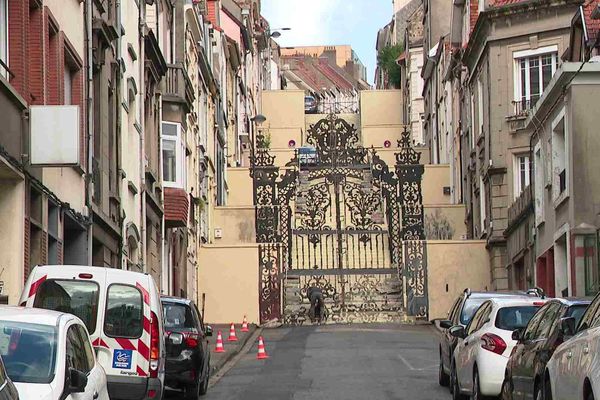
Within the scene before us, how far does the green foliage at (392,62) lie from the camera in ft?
329

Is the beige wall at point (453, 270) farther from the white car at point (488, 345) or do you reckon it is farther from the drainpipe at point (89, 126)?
the white car at point (488, 345)

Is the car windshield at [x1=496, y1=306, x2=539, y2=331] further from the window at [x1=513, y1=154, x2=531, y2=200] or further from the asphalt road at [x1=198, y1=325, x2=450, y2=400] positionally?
the window at [x1=513, y1=154, x2=531, y2=200]

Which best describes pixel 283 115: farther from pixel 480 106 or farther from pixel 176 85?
Result: pixel 176 85

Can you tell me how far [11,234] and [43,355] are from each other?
8.91m

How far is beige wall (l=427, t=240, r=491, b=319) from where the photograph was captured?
44.3 m

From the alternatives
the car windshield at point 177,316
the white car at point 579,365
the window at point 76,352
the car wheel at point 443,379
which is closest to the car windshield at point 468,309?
the car wheel at point 443,379

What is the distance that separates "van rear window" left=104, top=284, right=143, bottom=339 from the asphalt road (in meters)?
4.36

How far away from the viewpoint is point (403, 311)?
45.0m

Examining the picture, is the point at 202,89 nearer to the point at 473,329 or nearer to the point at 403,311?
the point at 403,311

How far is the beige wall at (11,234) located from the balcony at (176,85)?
19.6 m

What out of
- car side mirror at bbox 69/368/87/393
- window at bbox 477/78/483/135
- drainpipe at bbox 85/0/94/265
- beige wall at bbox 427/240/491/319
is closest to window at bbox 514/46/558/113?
window at bbox 477/78/483/135

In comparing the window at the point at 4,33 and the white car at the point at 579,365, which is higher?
the window at the point at 4,33

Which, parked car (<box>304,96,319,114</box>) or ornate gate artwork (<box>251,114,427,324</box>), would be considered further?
parked car (<box>304,96,319,114</box>)

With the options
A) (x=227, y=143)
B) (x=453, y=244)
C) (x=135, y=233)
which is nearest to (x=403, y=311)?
(x=453, y=244)
